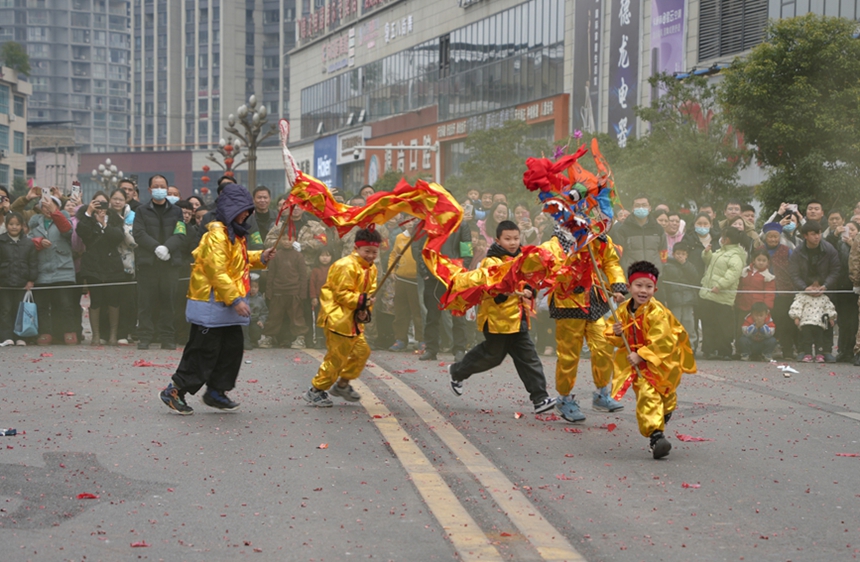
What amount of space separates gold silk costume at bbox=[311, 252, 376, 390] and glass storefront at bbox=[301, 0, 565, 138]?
40845mm

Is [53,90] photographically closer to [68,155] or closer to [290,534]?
[68,155]

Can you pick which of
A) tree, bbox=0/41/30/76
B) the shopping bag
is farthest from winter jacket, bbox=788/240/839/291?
tree, bbox=0/41/30/76

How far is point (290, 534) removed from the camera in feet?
17.4

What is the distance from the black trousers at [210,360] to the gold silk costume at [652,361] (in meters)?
3.05

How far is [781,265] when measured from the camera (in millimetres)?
14562

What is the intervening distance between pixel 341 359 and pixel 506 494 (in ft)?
10.7

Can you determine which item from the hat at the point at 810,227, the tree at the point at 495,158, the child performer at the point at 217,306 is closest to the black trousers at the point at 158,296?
the child performer at the point at 217,306

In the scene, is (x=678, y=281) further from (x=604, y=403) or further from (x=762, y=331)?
(x=604, y=403)

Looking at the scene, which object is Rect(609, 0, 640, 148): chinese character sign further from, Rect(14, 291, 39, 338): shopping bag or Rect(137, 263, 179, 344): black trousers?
Rect(14, 291, 39, 338): shopping bag

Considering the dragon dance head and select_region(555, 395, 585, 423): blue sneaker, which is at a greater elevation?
the dragon dance head

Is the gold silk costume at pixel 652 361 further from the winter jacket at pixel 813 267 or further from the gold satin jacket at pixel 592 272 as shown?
the winter jacket at pixel 813 267

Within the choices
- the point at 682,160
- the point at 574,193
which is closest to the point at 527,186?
the point at 574,193

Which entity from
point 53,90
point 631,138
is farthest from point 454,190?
point 53,90

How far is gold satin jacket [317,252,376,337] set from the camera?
361 inches
